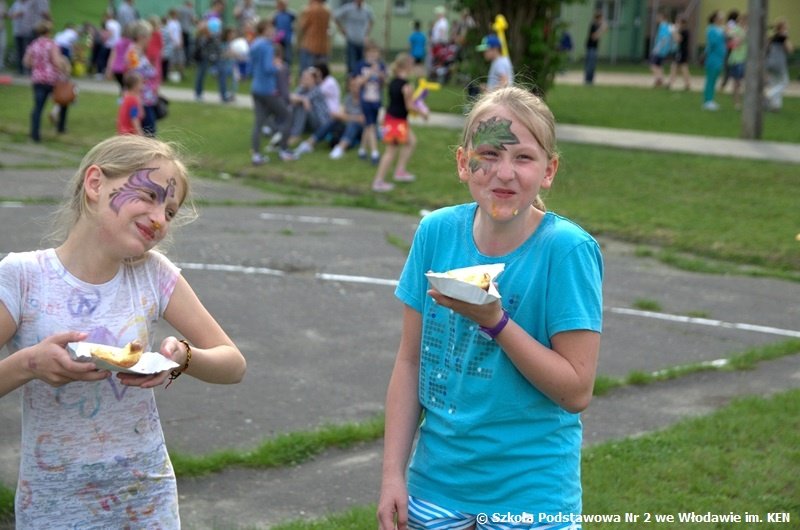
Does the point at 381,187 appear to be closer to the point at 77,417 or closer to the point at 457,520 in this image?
the point at 77,417

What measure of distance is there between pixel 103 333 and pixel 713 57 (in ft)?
79.8

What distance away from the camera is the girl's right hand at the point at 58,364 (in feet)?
8.91

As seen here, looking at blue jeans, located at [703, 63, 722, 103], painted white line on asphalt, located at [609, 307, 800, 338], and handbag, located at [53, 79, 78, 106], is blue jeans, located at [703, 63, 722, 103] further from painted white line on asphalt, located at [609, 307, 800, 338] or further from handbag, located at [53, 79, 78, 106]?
painted white line on asphalt, located at [609, 307, 800, 338]

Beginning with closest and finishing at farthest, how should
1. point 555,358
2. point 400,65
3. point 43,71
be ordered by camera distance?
point 555,358 → point 400,65 → point 43,71

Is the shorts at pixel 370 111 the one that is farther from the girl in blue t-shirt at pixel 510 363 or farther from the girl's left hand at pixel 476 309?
the girl's left hand at pixel 476 309

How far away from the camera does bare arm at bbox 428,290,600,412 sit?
2703mm

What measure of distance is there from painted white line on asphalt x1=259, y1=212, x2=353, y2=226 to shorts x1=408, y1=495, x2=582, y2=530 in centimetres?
1015

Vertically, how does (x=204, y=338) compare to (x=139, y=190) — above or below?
below

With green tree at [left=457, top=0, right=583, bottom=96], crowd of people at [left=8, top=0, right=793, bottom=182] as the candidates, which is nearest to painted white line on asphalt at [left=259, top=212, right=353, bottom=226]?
crowd of people at [left=8, top=0, right=793, bottom=182]

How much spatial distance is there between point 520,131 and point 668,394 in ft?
14.9

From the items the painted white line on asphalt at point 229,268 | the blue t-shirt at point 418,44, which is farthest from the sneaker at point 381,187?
the blue t-shirt at point 418,44

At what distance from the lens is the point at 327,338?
804cm

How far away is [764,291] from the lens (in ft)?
34.1

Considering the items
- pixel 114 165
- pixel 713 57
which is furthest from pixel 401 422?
pixel 713 57
